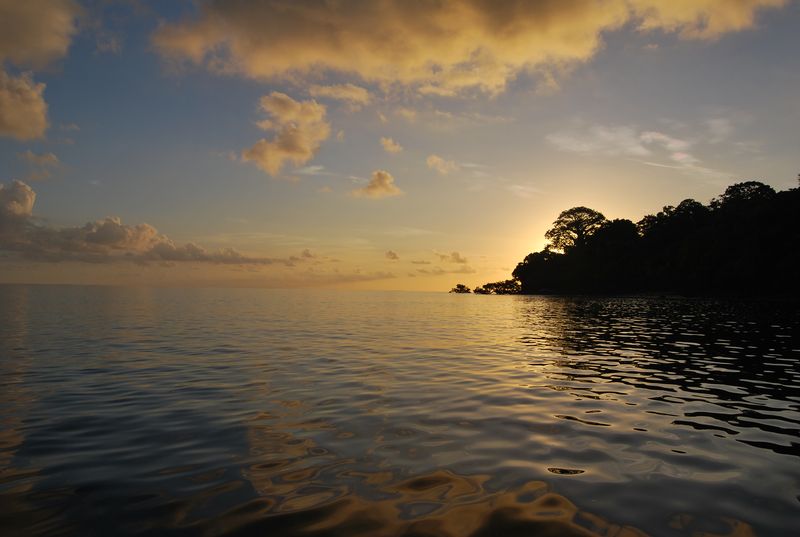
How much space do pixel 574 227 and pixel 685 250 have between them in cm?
4646

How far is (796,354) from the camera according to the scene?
24.3m

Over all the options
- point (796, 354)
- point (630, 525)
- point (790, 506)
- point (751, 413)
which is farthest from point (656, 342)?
point (630, 525)

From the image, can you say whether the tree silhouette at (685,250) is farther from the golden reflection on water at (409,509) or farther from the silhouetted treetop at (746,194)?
the golden reflection on water at (409,509)

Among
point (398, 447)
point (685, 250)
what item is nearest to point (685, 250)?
point (685, 250)

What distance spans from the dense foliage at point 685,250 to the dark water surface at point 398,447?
95086 mm

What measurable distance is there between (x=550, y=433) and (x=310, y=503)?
6278 mm

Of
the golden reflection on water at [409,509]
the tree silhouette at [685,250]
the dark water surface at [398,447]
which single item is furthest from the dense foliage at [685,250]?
the golden reflection on water at [409,509]

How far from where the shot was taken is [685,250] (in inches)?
4414

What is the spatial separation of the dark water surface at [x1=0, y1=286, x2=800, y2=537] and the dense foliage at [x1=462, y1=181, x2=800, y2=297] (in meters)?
95.1

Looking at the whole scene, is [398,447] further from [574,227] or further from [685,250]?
[574,227]

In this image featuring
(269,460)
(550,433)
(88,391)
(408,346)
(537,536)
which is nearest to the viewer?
(537,536)

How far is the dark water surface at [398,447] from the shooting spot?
22.0 ft

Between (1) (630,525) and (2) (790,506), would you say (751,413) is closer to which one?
(2) (790,506)

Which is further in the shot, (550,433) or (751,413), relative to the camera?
(751,413)
